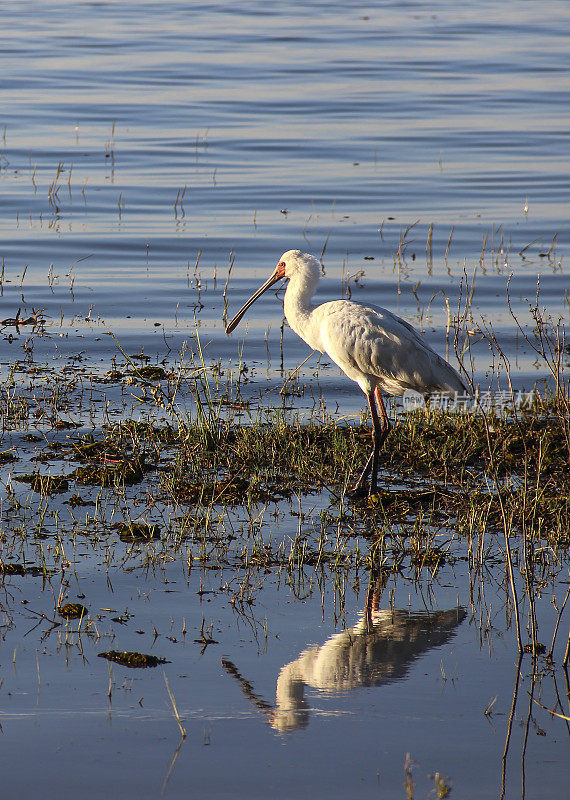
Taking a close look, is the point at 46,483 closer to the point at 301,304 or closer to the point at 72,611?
the point at 72,611

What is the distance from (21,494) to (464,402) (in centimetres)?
339

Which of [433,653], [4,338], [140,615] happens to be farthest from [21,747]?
[4,338]

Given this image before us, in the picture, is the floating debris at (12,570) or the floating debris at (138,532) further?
the floating debris at (138,532)

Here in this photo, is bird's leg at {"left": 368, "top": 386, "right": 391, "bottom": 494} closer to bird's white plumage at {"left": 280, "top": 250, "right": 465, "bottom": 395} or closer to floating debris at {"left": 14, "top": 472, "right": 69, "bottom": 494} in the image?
bird's white plumage at {"left": 280, "top": 250, "right": 465, "bottom": 395}

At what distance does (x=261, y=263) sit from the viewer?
14.8 meters

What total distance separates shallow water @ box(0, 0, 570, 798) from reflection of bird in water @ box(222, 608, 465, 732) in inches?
1.7

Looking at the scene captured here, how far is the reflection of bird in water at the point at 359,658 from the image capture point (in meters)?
4.70

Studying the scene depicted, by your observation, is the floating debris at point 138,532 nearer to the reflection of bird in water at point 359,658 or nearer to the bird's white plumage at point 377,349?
the reflection of bird in water at point 359,658

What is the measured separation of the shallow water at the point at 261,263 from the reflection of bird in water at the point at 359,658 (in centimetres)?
4

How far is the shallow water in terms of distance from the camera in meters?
4.40

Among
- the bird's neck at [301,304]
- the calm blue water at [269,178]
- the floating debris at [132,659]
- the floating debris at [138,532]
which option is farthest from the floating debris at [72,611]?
the calm blue water at [269,178]

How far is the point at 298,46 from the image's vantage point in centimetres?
3534

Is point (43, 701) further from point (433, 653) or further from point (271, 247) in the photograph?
point (271, 247)

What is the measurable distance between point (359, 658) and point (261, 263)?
10198 millimetres
